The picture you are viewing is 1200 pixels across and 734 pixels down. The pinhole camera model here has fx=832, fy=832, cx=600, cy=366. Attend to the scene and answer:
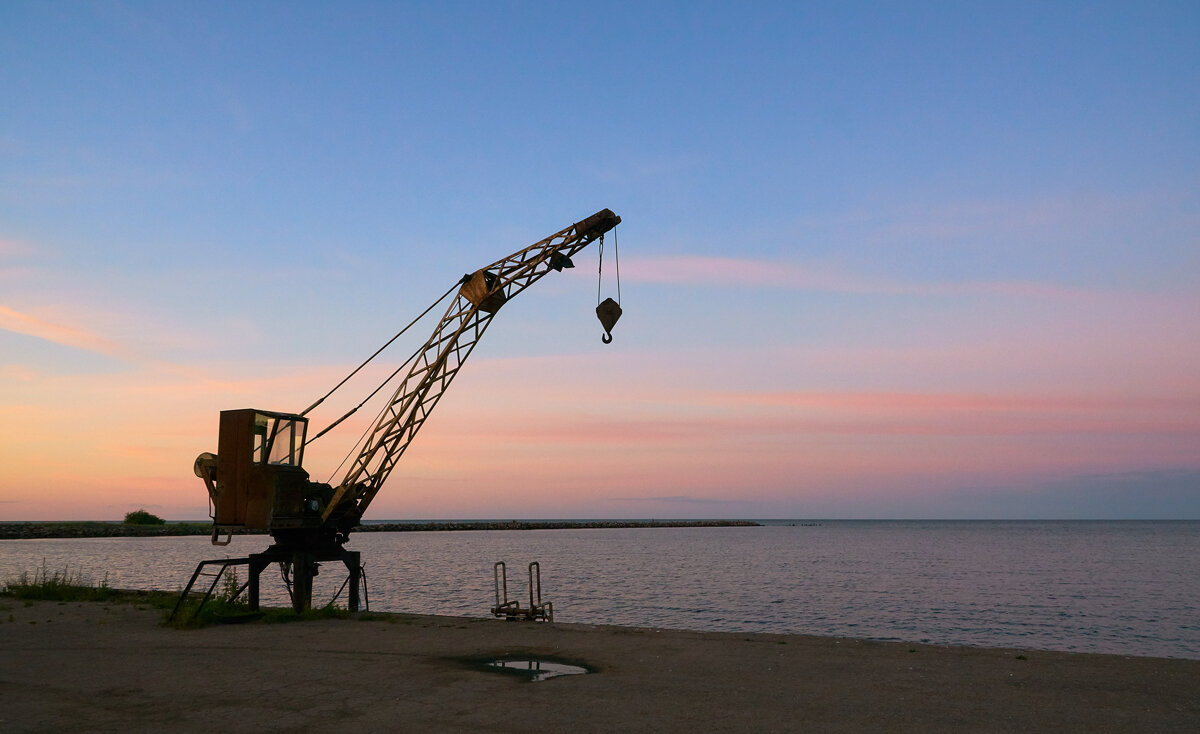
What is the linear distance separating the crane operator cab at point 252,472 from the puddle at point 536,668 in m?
10.5

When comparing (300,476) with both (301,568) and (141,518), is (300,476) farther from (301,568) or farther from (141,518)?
(141,518)

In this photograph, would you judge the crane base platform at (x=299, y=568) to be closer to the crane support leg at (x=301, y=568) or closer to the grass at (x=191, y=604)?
the crane support leg at (x=301, y=568)

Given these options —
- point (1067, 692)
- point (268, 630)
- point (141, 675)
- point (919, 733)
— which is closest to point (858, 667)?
point (1067, 692)

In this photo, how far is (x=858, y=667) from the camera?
551 inches

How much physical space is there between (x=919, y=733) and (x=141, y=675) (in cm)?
1193

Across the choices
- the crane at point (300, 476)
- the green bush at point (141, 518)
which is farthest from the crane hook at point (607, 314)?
the green bush at point (141, 518)

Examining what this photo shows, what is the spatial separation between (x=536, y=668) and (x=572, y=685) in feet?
5.79

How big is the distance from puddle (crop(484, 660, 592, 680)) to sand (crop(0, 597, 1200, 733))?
374mm

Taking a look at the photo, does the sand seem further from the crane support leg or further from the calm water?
the calm water

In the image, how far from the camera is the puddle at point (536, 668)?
13.6 m

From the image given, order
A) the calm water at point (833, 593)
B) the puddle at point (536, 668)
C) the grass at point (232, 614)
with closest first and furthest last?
the puddle at point (536, 668)
the grass at point (232, 614)
the calm water at point (833, 593)

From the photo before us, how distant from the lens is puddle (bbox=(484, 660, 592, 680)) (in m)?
13.6

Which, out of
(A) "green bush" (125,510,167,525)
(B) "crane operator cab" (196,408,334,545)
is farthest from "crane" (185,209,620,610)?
(A) "green bush" (125,510,167,525)

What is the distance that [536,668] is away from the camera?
14195 millimetres
